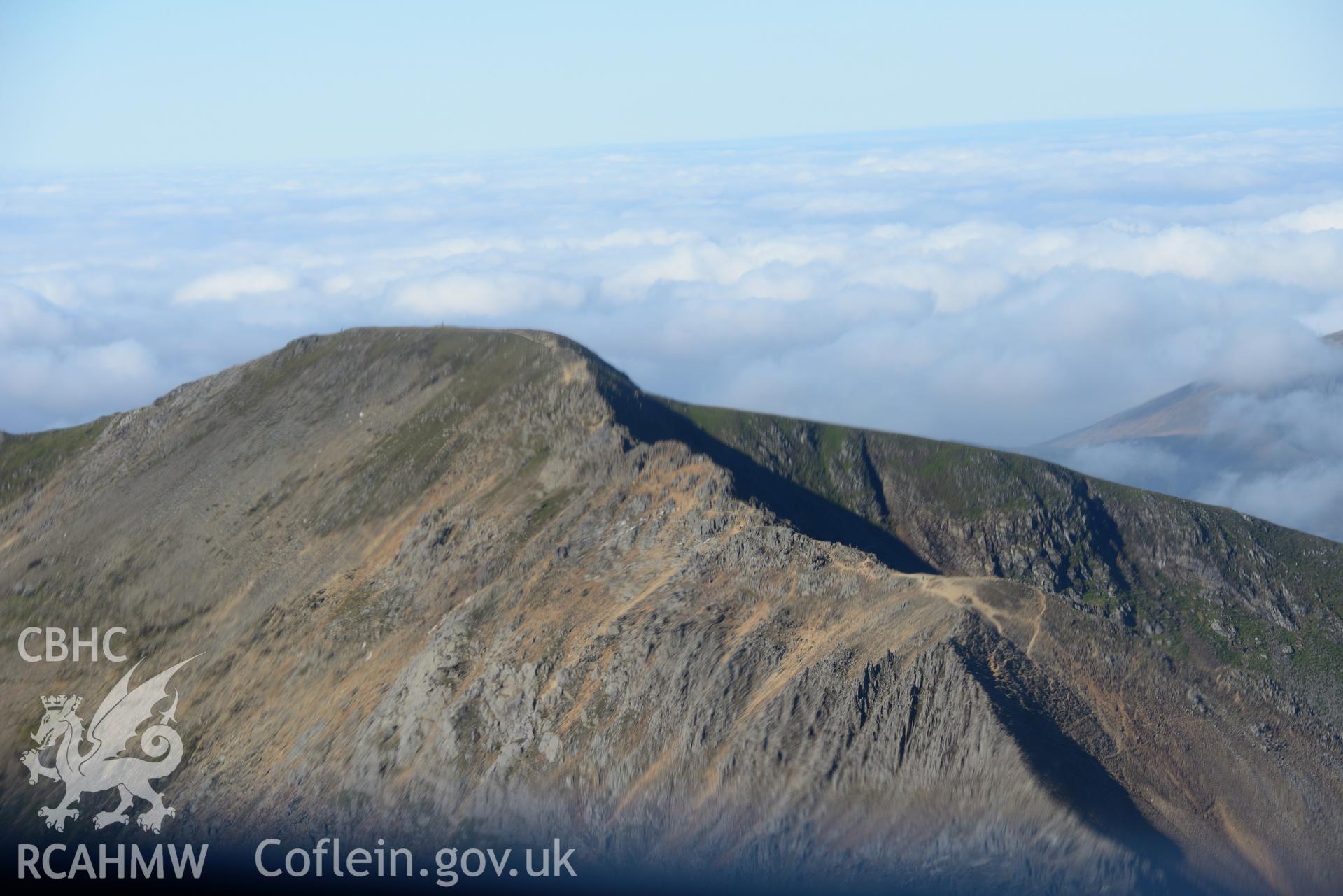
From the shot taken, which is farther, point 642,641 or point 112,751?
point 112,751

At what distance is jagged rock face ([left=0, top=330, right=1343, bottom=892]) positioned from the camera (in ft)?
201

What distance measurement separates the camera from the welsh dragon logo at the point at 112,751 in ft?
→ 266

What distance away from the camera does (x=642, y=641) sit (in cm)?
7238

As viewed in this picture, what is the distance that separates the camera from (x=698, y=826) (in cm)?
6262

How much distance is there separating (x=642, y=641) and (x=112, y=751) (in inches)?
1708

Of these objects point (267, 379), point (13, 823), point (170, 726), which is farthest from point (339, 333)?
point (13, 823)

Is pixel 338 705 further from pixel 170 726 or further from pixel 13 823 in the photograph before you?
pixel 13 823

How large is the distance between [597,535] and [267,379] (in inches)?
2054

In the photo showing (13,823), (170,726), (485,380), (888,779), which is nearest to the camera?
(888,779)

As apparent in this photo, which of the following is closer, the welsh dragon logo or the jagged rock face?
the jagged rock face

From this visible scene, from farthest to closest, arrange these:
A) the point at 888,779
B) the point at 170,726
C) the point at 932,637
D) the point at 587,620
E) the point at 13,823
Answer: the point at 170,726 → the point at 13,823 → the point at 587,620 → the point at 932,637 → the point at 888,779

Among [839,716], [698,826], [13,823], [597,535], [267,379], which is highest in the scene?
[267,379]

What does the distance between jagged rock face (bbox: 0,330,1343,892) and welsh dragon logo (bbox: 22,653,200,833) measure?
5.79 feet

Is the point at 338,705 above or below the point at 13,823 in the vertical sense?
above
